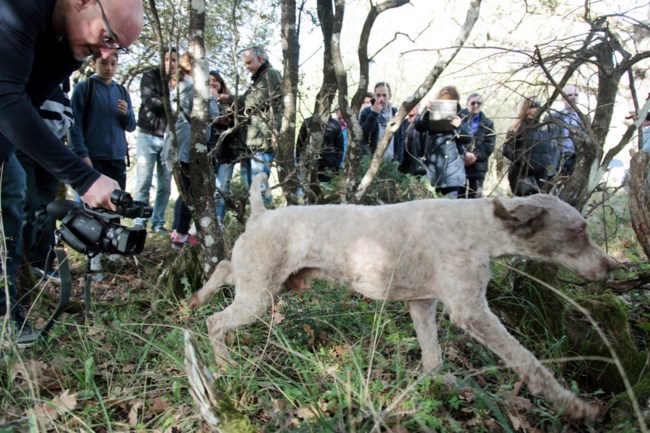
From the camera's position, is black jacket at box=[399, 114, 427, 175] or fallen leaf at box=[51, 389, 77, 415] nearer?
fallen leaf at box=[51, 389, 77, 415]

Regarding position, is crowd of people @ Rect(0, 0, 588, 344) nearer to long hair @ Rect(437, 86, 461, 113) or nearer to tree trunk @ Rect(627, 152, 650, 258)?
long hair @ Rect(437, 86, 461, 113)

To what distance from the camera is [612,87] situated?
130 inches

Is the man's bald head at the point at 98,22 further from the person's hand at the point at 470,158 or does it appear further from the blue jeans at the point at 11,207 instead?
the person's hand at the point at 470,158

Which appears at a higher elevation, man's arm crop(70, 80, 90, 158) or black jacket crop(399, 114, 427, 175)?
man's arm crop(70, 80, 90, 158)

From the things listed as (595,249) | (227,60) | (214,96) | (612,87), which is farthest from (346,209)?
(227,60)

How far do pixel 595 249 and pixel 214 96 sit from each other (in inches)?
198

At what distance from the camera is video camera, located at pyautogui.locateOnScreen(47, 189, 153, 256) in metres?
2.25

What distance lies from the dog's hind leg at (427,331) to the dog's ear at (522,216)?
0.76 m

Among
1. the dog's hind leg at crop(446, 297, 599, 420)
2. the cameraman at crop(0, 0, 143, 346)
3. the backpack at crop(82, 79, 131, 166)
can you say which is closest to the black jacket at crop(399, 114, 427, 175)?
the backpack at crop(82, 79, 131, 166)

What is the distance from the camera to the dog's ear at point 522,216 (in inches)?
93.7

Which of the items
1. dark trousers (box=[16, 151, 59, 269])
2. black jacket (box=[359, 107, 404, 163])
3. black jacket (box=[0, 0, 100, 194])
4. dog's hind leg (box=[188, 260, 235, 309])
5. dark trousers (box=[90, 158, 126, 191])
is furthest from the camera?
black jacket (box=[359, 107, 404, 163])

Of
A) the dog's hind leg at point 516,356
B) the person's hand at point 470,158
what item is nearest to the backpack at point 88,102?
the dog's hind leg at point 516,356

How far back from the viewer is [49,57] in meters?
2.49

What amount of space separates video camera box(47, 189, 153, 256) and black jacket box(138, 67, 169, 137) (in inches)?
143
